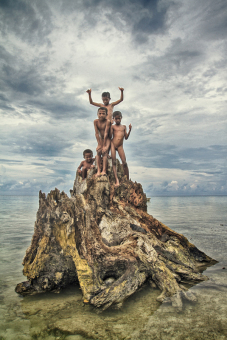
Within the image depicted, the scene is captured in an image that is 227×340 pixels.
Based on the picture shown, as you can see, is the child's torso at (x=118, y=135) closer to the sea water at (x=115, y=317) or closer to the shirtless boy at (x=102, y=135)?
the shirtless boy at (x=102, y=135)

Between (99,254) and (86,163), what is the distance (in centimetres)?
520

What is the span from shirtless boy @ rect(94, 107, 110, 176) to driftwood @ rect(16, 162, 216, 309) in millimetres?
1242

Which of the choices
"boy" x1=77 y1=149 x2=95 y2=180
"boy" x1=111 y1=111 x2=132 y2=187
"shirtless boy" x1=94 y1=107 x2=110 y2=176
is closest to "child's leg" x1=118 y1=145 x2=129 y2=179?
"boy" x1=111 y1=111 x2=132 y2=187

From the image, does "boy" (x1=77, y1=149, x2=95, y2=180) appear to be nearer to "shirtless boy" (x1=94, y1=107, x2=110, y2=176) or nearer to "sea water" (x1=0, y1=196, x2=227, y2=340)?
"shirtless boy" (x1=94, y1=107, x2=110, y2=176)

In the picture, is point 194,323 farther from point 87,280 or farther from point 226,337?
point 87,280

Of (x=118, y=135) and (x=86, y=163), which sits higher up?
(x=118, y=135)

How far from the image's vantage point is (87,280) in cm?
474

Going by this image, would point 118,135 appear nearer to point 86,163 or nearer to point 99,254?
point 86,163

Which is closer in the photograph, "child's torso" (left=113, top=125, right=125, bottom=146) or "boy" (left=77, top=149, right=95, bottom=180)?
"child's torso" (left=113, top=125, right=125, bottom=146)

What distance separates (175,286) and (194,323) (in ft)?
3.39

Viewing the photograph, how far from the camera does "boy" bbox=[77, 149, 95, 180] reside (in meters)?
9.38

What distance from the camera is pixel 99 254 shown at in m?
5.11

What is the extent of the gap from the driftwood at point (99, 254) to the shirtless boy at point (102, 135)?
1242mm

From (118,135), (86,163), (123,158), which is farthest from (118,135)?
(86,163)
